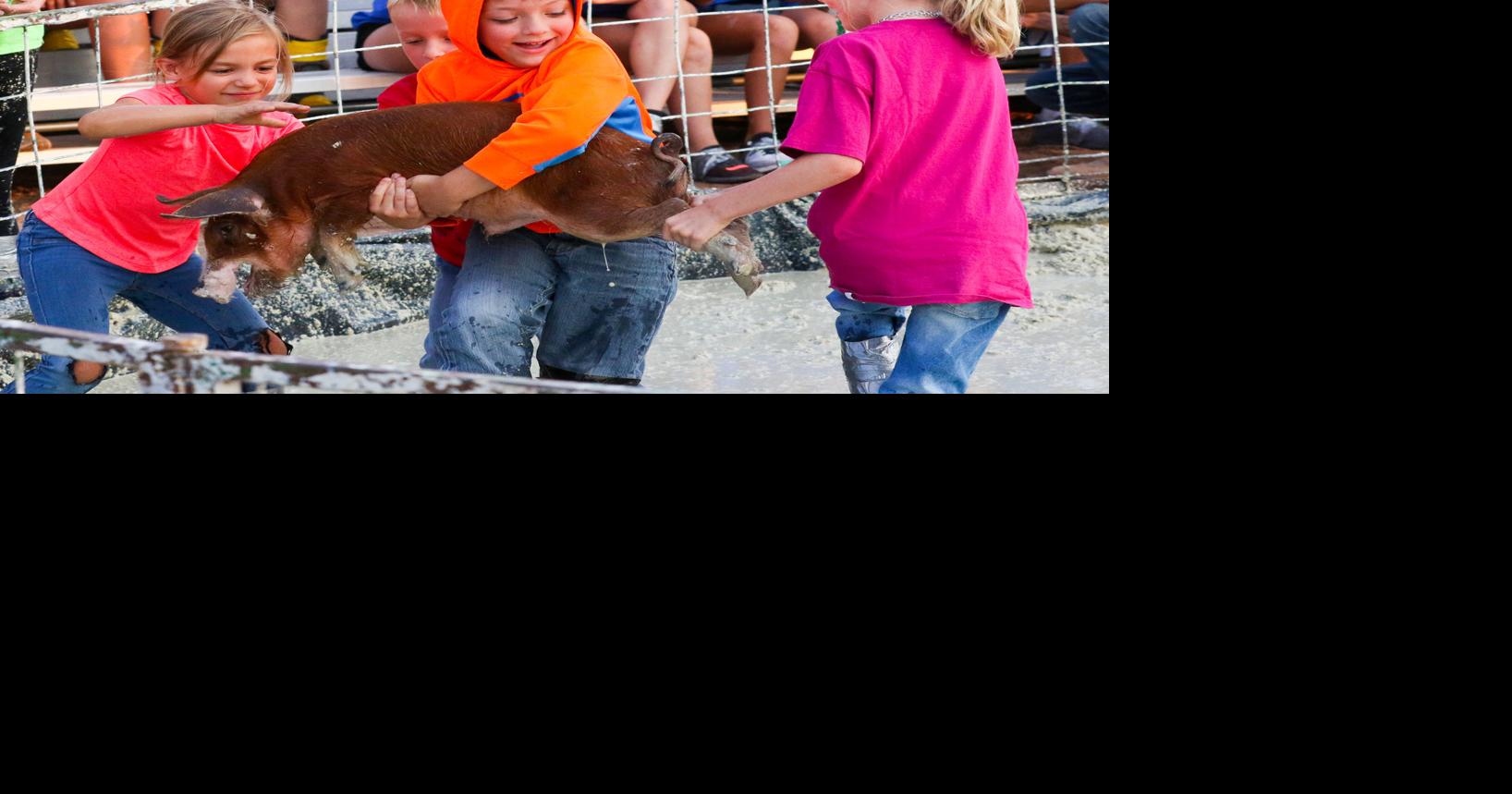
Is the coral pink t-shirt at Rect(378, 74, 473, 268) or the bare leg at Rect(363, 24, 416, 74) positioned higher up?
the bare leg at Rect(363, 24, 416, 74)

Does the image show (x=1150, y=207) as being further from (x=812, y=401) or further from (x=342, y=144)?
(x=342, y=144)

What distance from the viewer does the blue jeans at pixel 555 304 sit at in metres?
2.31

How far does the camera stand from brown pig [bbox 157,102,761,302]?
7.37ft

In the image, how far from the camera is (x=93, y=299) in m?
2.57

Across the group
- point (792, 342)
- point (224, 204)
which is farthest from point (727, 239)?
point (792, 342)

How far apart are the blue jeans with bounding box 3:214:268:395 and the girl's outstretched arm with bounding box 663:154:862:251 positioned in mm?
972

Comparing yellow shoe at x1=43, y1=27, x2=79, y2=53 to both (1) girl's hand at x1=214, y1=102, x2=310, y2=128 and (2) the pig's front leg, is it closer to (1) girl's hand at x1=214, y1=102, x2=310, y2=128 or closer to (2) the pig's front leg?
(1) girl's hand at x1=214, y1=102, x2=310, y2=128

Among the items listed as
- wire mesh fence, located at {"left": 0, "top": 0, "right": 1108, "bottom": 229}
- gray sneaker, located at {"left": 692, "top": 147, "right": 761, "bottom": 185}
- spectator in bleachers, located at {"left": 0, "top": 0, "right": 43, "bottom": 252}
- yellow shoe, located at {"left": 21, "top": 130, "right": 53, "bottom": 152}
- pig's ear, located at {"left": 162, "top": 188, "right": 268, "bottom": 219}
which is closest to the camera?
pig's ear, located at {"left": 162, "top": 188, "right": 268, "bottom": 219}

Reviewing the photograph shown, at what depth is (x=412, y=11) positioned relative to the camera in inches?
118

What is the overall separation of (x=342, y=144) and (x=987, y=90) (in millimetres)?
1027

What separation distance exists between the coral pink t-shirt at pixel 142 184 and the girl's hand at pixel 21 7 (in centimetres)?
86

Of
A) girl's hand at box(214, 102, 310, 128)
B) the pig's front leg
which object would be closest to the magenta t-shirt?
the pig's front leg

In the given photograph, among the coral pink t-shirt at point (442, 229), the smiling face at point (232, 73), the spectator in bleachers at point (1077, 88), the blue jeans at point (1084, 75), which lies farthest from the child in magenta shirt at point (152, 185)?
the spectator in bleachers at point (1077, 88)

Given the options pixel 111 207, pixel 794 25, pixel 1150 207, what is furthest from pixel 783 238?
pixel 1150 207
